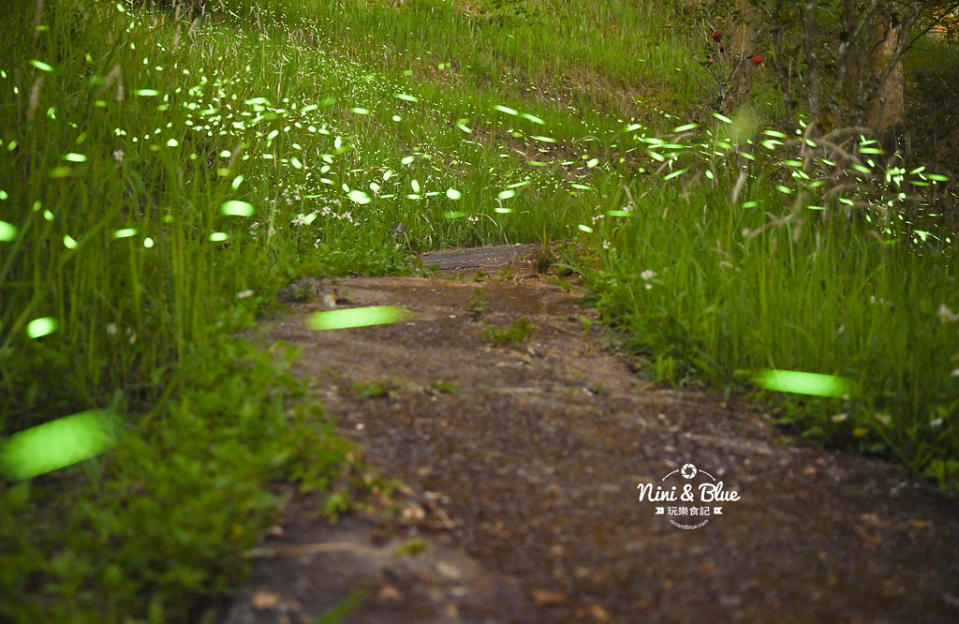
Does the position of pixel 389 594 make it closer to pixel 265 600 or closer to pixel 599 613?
pixel 265 600

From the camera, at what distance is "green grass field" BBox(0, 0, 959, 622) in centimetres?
191

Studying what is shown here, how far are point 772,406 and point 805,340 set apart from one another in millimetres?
296

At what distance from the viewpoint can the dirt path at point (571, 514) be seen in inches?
71.7

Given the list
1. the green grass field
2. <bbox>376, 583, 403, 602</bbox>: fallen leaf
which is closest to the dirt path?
<bbox>376, 583, 403, 602</bbox>: fallen leaf

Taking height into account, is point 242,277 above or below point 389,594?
above

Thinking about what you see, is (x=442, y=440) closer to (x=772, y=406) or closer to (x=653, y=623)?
(x=653, y=623)

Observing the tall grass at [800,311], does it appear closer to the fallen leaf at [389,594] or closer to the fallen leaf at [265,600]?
the fallen leaf at [389,594]

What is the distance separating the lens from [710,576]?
1985mm
